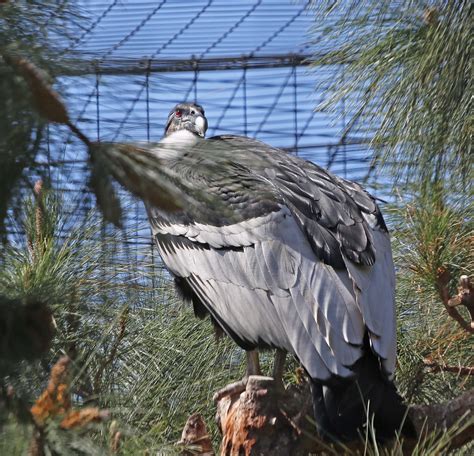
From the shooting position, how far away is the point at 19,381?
1.44 meters

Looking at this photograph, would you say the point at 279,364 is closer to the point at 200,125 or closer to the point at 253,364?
the point at 253,364

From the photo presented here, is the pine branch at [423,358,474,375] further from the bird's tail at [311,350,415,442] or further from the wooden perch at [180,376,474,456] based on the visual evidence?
the wooden perch at [180,376,474,456]

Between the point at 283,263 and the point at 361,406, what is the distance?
1.90 ft

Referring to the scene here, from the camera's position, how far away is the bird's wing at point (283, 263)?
116 inches

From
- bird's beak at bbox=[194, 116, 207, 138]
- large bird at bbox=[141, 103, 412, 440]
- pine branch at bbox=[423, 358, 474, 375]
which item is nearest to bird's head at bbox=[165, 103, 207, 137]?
bird's beak at bbox=[194, 116, 207, 138]

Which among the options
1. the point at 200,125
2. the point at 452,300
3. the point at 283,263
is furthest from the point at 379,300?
the point at 200,125

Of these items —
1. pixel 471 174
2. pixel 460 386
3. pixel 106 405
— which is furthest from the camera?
pixel 460 386

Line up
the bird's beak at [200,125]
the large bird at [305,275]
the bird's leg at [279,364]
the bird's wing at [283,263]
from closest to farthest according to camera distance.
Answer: the large bird at [305,275]
the bird's wing at [283,263]
the bird's leg at [279,364]
the bird's beak at [200,125]

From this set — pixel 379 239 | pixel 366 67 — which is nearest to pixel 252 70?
pixel 366 67

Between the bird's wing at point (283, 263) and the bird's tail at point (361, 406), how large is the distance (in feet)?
0.11

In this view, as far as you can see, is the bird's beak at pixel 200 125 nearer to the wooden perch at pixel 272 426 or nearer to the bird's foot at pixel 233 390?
the bird's foot at pixel 233 390

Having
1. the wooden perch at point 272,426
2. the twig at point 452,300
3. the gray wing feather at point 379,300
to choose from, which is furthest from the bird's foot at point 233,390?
the twig at point 452,300

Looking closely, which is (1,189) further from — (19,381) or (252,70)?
(252,70)

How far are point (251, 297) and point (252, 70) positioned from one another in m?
1.85
